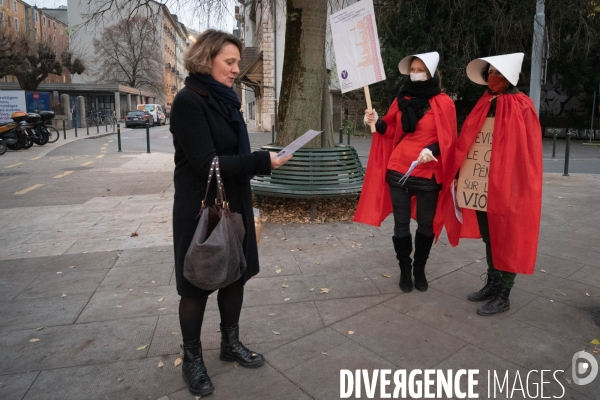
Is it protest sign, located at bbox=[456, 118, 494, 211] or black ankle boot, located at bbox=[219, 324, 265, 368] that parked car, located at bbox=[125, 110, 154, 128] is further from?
black ankle boot, located at bbox=[219, 324, 265, 368]

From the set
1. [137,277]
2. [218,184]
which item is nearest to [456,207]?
[218,184]

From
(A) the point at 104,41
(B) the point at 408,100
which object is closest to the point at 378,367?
(B) the point at 408,100

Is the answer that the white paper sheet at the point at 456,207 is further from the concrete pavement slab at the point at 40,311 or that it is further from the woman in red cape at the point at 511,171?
the concrete pavement slab at the point at 40,311

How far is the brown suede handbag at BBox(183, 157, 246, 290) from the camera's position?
2400mm

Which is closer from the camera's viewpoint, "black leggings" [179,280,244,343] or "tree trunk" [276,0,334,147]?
"black leggings" [179,280,244,343]

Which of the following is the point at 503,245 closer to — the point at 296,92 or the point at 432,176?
the point at 432,176

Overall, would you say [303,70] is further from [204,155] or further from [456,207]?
[204,155]

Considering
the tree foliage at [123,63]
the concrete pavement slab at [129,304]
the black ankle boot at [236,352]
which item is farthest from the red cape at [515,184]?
the tree foliage at [123,63]

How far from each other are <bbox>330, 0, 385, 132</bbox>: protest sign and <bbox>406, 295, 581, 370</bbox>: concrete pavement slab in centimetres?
154

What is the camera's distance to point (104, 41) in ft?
196

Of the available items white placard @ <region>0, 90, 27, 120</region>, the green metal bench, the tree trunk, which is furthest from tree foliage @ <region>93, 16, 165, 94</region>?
the green metal bench

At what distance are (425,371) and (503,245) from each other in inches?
44.9

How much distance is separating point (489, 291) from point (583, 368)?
1.05 m

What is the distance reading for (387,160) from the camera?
163 inches
